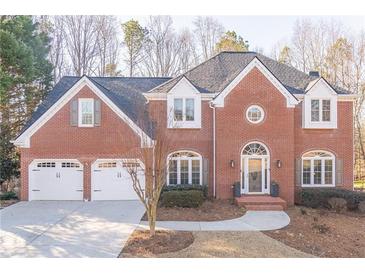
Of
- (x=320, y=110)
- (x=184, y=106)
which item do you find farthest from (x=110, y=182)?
(x=320, y=110)

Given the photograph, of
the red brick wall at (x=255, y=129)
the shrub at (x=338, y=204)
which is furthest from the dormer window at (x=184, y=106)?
the shrub at (x=338, y=204)

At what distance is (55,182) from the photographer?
16219 mm

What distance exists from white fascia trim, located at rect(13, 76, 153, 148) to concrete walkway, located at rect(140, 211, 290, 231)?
233 inches

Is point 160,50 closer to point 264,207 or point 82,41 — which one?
point 82,41

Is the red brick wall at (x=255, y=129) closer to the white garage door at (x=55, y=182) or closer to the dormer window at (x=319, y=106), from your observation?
the dormer window at (x=319, y=106)

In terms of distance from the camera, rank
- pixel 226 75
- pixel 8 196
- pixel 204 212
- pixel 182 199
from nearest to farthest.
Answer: pixel 204 212
pixel 182 199
pixel 8 196
pixel 226 75

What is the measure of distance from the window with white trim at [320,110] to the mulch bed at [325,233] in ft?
17.2

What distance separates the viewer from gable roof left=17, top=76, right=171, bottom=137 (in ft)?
55.2

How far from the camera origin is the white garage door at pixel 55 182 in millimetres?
16188

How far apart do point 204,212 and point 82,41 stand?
2469 centimetres

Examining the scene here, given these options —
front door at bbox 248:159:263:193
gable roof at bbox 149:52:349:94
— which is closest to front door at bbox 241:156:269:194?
front door at bbox 248:159:263:193

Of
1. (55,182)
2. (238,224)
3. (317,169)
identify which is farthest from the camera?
(317,169)

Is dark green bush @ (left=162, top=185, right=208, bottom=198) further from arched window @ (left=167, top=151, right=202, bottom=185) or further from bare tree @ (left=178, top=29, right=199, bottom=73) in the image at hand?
bare tree @ (left=178, top=29, right=199, bottom=73)

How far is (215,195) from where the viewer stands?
640 inches
